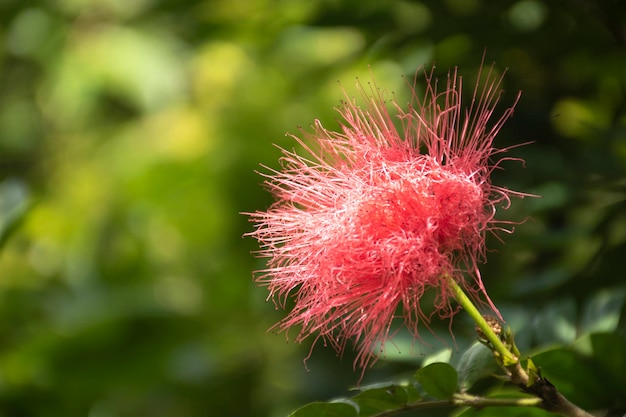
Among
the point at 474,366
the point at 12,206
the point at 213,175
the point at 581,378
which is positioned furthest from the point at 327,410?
the point at 213,175

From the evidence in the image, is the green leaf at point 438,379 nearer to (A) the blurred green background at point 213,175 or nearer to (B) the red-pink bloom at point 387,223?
(B) the red-pink bloom at point 387,223

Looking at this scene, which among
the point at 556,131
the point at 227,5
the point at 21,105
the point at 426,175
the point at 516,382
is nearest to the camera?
the point at 516,382

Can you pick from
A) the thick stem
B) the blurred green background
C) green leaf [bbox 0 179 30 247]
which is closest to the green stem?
the thick stem

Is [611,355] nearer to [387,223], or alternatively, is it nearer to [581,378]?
[581,378]

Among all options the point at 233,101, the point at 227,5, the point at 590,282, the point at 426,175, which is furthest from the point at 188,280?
the point at 426,175

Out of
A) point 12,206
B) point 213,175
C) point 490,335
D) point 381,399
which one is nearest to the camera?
point 490,335

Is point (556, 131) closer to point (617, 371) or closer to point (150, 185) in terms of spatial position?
point (617, 371)

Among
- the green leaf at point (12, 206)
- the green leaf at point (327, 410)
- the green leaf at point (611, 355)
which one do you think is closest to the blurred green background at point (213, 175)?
the green leaf at point (12, 206)
